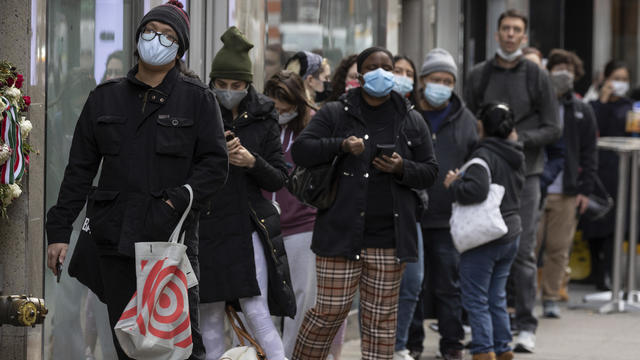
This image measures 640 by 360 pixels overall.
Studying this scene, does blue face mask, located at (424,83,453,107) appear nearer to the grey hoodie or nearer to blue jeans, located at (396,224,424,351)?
blue jeans, located at (396,224,424,351)

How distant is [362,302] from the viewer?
6656mm

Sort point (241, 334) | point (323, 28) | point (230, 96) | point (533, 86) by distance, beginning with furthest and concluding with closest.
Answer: point (323, 28) → point (533, 86) → point (230, 96) → point (241, 334)

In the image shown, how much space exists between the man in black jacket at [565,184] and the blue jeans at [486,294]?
2.70 m

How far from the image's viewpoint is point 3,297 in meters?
5.72

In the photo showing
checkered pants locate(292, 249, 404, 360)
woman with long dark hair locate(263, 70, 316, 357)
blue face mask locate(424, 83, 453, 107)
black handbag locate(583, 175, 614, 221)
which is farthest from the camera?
black handbag locate(583, 175, 614, 221)

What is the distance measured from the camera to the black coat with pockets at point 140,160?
4.98m

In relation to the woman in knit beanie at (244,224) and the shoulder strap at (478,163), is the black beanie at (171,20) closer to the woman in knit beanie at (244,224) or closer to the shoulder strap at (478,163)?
the woman in knit beanie at (244,224)

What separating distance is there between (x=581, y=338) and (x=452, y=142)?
216 centimetres

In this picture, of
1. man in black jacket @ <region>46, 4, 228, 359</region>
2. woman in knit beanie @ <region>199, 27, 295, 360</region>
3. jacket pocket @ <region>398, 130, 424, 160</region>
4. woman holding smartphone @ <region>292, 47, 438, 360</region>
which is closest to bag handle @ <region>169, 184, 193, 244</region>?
man in black jacket @ <region>46, 4, 228, 359</region>

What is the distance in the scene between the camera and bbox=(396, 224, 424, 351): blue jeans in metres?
7.67

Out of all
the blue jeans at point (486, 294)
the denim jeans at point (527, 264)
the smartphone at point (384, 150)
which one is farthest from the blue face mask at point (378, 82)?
the denim jeans at point (527, 264)

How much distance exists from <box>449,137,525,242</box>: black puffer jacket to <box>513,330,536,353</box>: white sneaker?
1.15 m

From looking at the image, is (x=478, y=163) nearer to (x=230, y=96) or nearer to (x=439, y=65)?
(x=439, y=65)

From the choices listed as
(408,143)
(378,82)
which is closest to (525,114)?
(408,143)
